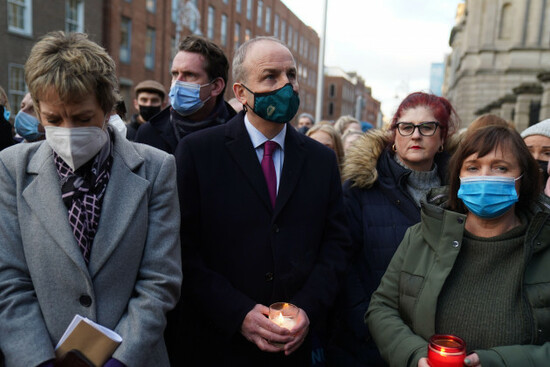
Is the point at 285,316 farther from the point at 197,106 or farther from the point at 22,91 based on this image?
the point at 22,91

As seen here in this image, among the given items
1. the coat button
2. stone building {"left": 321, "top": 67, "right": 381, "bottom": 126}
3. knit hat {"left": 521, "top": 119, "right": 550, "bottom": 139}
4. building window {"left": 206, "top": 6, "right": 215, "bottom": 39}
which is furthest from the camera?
stone building {"left": 321, "top": 67, "right": 381, "bottom": 126}

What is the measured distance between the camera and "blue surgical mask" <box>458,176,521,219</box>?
7.14 ft

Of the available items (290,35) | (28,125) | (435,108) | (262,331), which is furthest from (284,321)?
(290,35)

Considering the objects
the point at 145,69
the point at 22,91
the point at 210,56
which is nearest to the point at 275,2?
the point at 145,69

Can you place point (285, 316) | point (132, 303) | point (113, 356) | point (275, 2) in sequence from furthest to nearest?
1. point (275, 2)
2. point (285, 316)
3. point (132, 303)
4. point (113, 356)

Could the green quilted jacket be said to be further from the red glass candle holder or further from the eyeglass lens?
the eyeglass lens

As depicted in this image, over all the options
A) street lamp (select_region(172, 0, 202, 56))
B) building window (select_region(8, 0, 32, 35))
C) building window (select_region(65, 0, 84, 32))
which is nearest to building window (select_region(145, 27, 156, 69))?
street lamp (select_region(172, 0, 202, 56))

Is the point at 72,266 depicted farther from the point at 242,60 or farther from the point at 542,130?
the point at 542,130

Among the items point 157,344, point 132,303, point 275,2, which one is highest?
point 275,2

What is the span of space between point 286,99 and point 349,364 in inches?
65.8

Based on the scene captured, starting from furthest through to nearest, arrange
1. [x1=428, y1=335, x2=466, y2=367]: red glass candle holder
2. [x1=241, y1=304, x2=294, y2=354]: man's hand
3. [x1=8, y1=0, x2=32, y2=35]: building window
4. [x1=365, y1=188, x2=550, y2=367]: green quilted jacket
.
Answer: [x1=8, y1=0, x2=32, y2=35]: building window, [x1=241, y1=304, x2=294, y2=354]: man's hand, [x1=365, y1=188, x2=550, y2=367]: green quilted jacket, [x1=428, y1=335, x2=466, y2=367]: red glass candle holder

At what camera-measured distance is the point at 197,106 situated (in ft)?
11.0

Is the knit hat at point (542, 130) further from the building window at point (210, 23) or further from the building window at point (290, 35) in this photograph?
the building window at point (290, 35)

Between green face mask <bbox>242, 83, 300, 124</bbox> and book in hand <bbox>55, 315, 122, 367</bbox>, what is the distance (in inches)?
52.9
